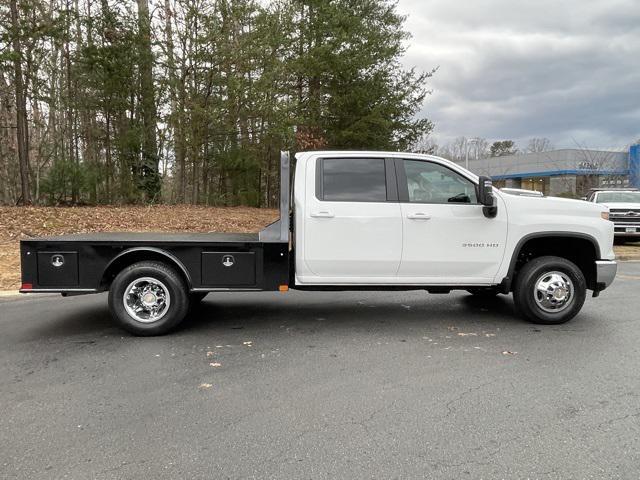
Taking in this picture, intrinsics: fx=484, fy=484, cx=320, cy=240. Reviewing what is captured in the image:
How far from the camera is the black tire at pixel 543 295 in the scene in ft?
19.2

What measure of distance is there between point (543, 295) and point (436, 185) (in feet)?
6.21

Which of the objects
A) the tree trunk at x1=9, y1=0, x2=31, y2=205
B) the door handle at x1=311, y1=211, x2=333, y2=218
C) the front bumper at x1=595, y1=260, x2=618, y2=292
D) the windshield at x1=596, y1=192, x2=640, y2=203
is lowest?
the front bumper at x1=595, y1=260, x2=618, y2=292

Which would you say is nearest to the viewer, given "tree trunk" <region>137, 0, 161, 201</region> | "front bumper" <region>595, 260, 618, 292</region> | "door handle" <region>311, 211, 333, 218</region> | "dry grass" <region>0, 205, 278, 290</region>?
"door handle" <region>311, 211, 333, 218</region>

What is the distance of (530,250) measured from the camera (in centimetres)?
612

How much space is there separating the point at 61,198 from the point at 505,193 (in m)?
16.2

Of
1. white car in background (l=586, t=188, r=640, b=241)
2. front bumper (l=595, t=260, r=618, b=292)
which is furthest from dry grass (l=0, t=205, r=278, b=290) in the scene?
white car in background (l=586, t=188, r=640, b=241)

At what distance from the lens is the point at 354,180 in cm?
575

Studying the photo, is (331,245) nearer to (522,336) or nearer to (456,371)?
(456,371)

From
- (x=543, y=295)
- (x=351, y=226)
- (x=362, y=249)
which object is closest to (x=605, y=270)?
(x=543, y=295)

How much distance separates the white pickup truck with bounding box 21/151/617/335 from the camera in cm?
537

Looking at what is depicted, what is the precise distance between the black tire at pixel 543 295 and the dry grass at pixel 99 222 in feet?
28.9

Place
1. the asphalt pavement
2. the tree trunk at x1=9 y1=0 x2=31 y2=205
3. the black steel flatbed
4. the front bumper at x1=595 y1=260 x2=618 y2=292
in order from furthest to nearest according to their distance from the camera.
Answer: the tree trunk at x1=9 y1=0 x2=31 y2=205 → the front bumper at x1=595 y1=260 x2=618 y2=292 → the black steel flatbed → the asphalt pavement

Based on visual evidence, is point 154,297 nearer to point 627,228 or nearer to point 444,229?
point 444,229

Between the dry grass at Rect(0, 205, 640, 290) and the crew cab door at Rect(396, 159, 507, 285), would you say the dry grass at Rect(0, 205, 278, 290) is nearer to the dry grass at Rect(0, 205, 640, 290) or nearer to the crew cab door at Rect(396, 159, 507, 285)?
the dry grass at Rect(0, 205, 640, 290)
